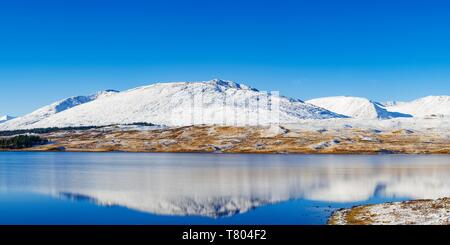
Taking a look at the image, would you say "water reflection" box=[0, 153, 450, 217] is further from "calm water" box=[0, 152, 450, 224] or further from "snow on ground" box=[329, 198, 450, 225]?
"snow on ground" box=[329, 198, 450, 225]

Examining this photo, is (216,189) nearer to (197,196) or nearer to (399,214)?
(197,196)

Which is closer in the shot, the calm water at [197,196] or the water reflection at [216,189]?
the calm water at [197,196]

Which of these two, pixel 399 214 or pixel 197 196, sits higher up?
pixel 399 214

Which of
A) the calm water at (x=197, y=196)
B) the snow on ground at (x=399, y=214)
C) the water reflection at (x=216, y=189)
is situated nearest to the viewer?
the snow on ground at (x=399, y=214)

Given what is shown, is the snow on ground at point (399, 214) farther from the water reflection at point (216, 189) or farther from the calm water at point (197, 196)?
the water reflection at point (216, 189)

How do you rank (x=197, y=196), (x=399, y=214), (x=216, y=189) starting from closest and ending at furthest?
(x=399, y=214) < (x=197, y=196) < (x=216, y=189)

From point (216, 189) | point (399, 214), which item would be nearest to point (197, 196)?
point (216, 189)

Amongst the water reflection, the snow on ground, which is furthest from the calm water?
the snow on ground

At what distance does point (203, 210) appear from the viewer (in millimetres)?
66688

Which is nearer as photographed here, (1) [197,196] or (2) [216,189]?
(1) [197,196]

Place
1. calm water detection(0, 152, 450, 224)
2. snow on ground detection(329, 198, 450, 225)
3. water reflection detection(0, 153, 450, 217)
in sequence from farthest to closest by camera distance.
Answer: water reflection detection(0, 153, 450, 217), calm water detection(0, 152, 450, 224), snow on ground detection(329, 198, 450, 225)

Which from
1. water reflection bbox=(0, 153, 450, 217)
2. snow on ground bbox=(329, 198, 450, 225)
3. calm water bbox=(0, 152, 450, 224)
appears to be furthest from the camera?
water reflection bbox=(0, 153, 450, 217)

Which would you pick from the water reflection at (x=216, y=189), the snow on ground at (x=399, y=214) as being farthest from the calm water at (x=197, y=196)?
the snow on ground at (x=399, y=214)
